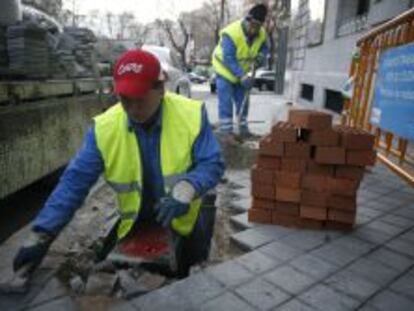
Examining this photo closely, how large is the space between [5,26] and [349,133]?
125 inches

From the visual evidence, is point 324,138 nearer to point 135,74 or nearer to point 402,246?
point 402,246

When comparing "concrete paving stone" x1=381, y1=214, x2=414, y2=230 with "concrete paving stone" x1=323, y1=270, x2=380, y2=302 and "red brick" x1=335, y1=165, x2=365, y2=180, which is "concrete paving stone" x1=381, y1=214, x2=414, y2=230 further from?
"concrete paving stone" x1=323, y1=270, x2=380, y2=302

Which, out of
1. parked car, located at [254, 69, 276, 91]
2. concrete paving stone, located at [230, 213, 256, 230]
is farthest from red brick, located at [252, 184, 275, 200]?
parked car, located at [254, 69, 276, 91]

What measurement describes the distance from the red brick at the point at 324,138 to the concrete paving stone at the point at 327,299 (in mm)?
1152

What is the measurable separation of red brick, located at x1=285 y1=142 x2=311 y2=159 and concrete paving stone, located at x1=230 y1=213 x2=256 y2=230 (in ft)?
1.97

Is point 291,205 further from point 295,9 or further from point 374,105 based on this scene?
point 295,9

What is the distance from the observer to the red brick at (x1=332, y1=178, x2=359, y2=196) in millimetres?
3387

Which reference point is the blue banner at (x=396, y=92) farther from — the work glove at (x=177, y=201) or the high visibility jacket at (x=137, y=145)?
the work glove at (x=177, y=201)

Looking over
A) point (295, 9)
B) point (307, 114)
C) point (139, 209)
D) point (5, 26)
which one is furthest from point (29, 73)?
point (295, 9)

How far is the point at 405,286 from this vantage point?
2.71 meters

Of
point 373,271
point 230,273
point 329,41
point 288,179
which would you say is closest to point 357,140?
point 288,179

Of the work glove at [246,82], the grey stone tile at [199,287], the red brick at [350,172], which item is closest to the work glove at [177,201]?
the grey stone tile at [199,287]

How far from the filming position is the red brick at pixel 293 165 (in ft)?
11.4

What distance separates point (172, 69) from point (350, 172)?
409 inches
